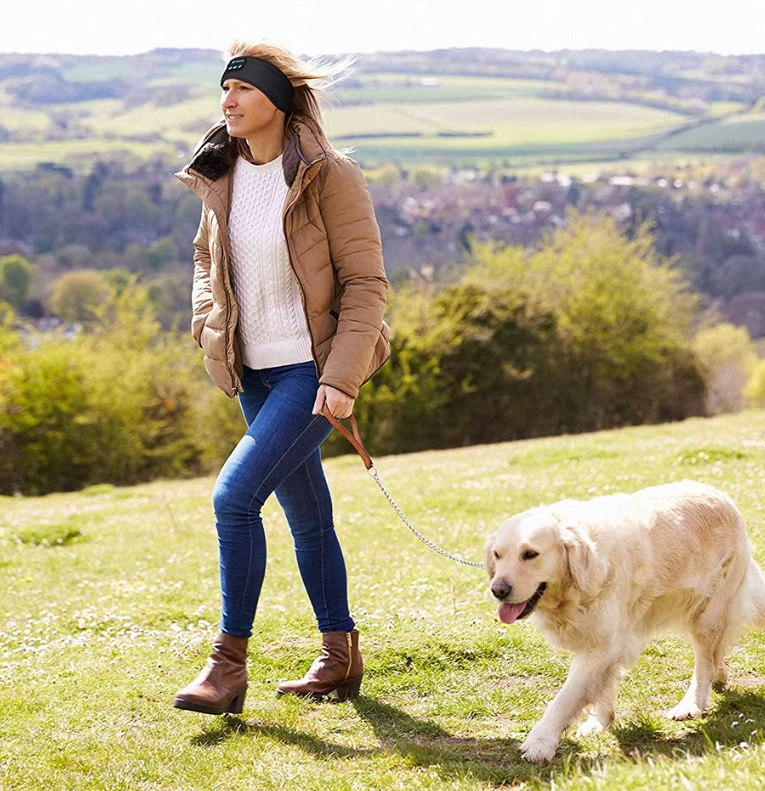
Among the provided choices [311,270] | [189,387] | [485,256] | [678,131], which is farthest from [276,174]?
[678,131]

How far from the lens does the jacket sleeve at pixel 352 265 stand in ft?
16.8

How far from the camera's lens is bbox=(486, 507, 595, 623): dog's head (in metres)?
4.67

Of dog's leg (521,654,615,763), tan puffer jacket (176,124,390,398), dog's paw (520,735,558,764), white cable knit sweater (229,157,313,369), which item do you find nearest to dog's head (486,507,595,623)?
dog's leg (521,654,615,763)

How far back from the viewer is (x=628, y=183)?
123 m

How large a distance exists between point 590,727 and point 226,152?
3.65 m

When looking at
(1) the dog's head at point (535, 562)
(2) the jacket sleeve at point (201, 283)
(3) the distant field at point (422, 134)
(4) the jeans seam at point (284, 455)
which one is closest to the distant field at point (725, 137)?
(3) the distant field at point (422, 134)

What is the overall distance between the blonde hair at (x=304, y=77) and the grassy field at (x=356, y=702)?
3159 millimetres

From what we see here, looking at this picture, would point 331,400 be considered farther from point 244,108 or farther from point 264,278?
point 244,108

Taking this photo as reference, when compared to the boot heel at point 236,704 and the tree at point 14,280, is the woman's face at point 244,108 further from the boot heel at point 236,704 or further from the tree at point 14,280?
the tree at point 14,280

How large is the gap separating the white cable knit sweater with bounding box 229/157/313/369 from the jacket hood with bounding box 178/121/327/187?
0.13m

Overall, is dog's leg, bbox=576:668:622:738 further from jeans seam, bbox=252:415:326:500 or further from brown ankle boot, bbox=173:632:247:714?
jeans seam, bbox=252:415:326:500

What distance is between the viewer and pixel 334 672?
573cm

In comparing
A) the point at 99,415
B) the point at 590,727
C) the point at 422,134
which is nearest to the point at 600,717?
the point at 590,727

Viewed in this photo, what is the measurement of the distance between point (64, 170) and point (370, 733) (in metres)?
147
